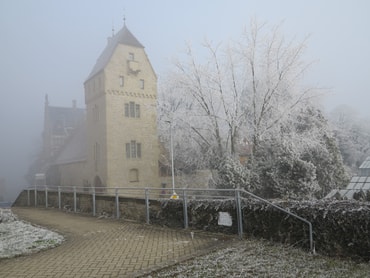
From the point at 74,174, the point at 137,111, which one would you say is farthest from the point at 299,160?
the point at 74,174

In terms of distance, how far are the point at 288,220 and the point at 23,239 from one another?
6359mm

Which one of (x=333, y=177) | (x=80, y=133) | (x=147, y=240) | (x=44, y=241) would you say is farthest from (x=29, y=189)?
(x=80, y=133)

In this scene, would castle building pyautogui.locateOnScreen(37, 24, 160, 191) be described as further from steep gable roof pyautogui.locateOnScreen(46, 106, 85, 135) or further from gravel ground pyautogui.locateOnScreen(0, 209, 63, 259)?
steep gable roof pyautogui.locateOnScreen(46, 106, 85, 135)

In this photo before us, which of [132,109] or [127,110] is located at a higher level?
[132,109]

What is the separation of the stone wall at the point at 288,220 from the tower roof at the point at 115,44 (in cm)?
2867

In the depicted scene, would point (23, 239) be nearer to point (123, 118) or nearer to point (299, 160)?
point (299, 160)

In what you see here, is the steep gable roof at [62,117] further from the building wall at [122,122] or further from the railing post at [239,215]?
the railing post at [239,215]

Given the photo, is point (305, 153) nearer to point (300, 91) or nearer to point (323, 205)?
point (300, 91)

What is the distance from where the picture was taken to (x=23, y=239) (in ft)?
29.0

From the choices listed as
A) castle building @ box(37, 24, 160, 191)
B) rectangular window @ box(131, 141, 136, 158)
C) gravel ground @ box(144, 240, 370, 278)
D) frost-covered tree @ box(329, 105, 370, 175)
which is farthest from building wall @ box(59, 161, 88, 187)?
gravel ground @ box(144, 240, 370, 278)

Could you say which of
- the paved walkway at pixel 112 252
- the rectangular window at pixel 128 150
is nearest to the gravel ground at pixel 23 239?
the paved walkway at pixel 112 252

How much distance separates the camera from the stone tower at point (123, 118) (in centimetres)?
3503

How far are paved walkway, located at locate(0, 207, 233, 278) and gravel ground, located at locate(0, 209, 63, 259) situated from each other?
0.30 meters

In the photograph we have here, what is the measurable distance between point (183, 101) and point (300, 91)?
8.54m
